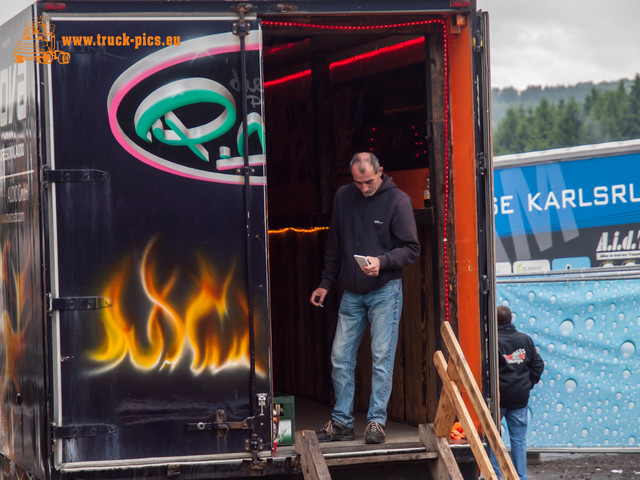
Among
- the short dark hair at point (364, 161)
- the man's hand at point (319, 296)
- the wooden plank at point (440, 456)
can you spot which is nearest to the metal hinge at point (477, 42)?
the short dark hair at point (364, 161)

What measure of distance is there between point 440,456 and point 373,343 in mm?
838

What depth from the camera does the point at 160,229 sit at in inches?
209

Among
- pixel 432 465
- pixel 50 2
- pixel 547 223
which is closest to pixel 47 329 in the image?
pixel 50 2

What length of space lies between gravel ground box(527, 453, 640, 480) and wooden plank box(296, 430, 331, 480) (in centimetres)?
413

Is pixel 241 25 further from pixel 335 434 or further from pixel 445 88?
pixel 335 434

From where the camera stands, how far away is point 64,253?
519 centimetres

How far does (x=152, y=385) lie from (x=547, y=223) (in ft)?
23.1

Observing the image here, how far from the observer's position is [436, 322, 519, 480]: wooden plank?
16.9 ft

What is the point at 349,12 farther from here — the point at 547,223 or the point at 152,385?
the point at 547,223

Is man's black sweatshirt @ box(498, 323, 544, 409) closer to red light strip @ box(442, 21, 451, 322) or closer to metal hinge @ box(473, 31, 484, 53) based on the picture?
red light strip @ box(442, 21, 451, 322)

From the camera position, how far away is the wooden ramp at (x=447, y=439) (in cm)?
528

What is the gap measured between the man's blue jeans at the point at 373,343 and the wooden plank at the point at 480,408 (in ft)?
1.57

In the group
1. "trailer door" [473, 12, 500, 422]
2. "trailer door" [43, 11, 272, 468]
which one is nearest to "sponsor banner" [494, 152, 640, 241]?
"trailer door" [473, 12, 500, 422]

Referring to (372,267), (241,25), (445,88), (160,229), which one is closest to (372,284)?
(372,267)
